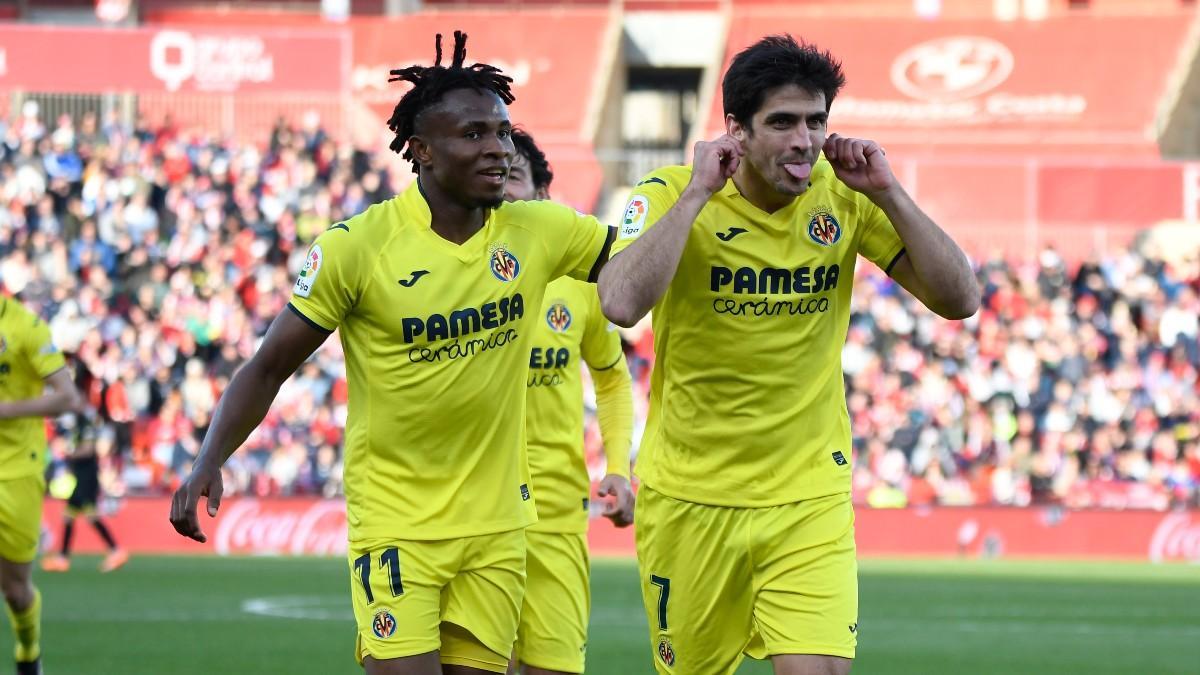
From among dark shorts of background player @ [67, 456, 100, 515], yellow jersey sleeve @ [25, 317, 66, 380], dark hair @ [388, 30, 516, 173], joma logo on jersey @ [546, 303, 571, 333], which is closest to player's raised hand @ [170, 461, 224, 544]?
dark hair @ [388, 30, 516, 173]

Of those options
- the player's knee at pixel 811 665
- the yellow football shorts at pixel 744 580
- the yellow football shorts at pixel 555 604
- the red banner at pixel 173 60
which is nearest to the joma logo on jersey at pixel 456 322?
the yellow football shorts at pixel 744 580

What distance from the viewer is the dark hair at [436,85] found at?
689 centimetres

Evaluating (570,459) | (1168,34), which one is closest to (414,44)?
(1168,34)

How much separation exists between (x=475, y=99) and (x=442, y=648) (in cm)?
188

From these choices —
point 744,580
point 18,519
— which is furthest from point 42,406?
point 744,580

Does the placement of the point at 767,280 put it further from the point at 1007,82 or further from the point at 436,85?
the point at 1007,82

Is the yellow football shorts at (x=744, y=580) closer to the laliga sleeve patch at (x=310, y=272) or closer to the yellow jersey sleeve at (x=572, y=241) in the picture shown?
the yellow jersey sleeve at (x=572, y=241)

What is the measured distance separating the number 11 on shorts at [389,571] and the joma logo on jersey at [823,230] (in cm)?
180

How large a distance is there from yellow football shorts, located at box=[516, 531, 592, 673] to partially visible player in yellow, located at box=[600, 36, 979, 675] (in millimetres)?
1493

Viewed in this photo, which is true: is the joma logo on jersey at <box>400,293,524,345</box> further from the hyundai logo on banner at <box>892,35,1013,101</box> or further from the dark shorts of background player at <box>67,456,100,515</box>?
the hyundai logo on banner at <box>892,35,1013,101</box>

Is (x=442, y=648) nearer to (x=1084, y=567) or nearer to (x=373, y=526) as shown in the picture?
(x=373, y=526)

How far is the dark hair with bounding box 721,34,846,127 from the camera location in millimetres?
6699

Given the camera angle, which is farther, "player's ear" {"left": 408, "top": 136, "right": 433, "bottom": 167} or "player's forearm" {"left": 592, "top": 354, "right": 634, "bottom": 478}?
"player's forearm" {"left": 592, "top": 354, "right": 634, "bottom": 478}

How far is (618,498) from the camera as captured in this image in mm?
9062
